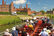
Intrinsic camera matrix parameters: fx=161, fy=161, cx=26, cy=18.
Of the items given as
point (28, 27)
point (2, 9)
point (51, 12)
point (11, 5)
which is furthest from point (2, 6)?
point (28, 27)

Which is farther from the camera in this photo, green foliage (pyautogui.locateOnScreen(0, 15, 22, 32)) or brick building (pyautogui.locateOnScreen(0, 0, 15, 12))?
brick building (pyautogui.locateOnScreen(0, 0, 15, 12))

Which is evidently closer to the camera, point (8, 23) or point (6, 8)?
point (8, 23)

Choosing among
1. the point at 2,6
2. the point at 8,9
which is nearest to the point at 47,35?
the point at 2,6

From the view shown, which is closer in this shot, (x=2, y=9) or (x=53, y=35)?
(x=53, y=35)

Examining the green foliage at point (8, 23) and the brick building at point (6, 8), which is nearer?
the green foliage at point (8, 23)

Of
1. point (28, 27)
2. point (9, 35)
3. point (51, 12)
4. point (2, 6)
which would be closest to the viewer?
point (9, 35)

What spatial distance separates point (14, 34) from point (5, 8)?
190ft

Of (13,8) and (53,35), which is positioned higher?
(53,35)

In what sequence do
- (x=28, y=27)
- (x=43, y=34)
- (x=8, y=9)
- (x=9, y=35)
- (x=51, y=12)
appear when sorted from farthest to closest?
(x=51, y=12), (x=8, y=9), (x=28, y=27), (x=43, y=34), (x=9, y=35)

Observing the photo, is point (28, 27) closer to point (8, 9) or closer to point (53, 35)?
point (53, 35)

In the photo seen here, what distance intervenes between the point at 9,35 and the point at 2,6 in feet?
180

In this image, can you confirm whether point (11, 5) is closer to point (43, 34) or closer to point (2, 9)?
point (2, 9)

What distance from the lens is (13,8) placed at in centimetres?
6725

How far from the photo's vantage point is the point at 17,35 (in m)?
6.61
